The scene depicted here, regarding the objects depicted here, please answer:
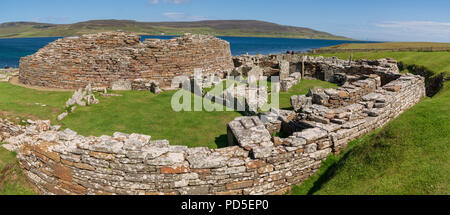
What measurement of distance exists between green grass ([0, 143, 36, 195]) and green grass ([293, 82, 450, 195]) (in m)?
7.99

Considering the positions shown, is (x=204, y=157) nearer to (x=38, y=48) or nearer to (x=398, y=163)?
(x=398, y=163)

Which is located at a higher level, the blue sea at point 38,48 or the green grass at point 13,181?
the blue sea at point 38,48

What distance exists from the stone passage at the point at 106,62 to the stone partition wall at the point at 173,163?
11541 mm

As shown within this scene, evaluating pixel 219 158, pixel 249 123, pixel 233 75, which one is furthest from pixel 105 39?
pixel 219 158

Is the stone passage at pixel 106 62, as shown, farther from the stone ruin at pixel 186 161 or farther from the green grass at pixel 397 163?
the green grass at pixel 397 163

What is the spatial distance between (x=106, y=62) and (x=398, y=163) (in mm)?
18400

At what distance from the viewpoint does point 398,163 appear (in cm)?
562

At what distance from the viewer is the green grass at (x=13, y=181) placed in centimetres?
707

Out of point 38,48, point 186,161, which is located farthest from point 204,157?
point 38,48

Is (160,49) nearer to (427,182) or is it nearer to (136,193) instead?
(136,193)

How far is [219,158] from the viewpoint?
607 centimetres

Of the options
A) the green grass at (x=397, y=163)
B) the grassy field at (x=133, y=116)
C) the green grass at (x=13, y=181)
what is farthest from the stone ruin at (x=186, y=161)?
the grassy field at (x=133, y=116)

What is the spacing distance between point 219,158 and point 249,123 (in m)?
2.37

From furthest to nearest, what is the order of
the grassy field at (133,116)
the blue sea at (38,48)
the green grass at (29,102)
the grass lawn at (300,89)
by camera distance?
the blue sea at (38,48) → the grass lawn at (300,89) → the green grass at (29,102) → the grassy field at (133,116)
